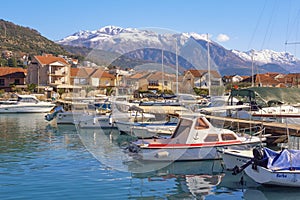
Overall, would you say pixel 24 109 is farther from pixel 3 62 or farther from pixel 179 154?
pixel 3 62

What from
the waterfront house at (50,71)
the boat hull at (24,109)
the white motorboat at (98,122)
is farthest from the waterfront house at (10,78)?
the white motorboat at (98,122)

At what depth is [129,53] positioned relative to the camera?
54.6 feet

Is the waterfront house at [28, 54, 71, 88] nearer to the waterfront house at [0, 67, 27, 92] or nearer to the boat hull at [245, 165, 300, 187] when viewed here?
the waterfront house at [0, 67, 27, 92]

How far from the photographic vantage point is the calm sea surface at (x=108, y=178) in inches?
637

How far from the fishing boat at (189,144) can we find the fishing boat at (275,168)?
4357 millimetres

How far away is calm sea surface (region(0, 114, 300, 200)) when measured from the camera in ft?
53.1

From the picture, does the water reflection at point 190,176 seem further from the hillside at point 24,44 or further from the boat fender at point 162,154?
the hillside at point 24,44

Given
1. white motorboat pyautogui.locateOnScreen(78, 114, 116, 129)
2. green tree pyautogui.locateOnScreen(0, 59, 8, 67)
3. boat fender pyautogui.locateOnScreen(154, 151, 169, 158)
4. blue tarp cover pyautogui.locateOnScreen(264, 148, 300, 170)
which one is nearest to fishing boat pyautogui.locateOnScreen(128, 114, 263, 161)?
boat fender pyautogui.locateOnScreen(154, 151, 169, 158)

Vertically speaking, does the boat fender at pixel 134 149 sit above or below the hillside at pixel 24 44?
below

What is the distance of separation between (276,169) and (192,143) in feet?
18.3

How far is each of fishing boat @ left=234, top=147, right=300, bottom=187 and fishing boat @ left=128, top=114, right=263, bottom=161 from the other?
4.36 metres

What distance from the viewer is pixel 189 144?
829 inches

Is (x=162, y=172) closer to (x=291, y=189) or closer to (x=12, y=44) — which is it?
(x=291, y=189)

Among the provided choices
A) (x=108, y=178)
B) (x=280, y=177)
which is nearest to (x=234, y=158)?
(x=280, y=177)
